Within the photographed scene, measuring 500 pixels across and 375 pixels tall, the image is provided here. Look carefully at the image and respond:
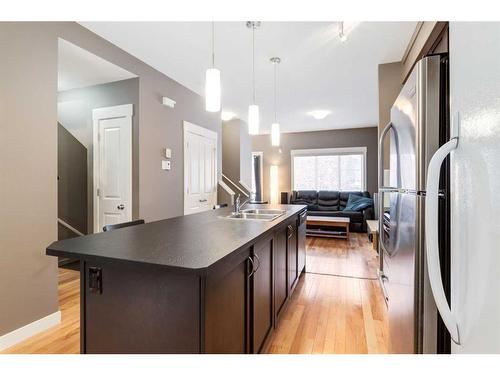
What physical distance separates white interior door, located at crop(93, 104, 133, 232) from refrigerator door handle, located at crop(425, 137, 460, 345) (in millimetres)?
3033

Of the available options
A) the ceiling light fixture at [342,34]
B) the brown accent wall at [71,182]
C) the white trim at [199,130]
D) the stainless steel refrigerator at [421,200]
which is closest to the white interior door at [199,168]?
the white trim at [199,130]

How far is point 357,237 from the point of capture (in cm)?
541

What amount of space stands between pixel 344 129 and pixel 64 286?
6.78 meters

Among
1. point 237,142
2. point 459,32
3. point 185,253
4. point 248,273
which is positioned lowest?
point 248,273

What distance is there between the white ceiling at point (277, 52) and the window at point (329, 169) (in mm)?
2883

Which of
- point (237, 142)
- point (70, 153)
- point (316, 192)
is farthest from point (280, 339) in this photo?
point (316, 192)

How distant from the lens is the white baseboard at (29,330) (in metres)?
1.84

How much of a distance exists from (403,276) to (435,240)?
2.26 feet

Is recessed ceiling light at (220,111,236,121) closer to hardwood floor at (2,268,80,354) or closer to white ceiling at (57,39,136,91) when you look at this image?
white ceiling at (57,39,136,91)

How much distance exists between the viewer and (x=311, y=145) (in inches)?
295

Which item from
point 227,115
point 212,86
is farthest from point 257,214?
point 227,115

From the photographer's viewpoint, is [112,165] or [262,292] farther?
[112,165]

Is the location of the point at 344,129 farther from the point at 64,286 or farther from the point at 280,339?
the point at 64,286

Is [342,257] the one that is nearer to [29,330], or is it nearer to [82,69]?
[29,330]
